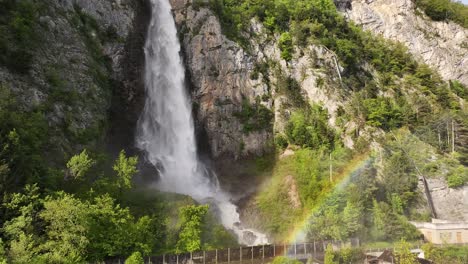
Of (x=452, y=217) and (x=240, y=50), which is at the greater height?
(x=240, y=50)

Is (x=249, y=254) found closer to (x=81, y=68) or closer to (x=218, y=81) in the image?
(x=81, y=68)

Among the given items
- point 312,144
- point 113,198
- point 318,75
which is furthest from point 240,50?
point 113,198

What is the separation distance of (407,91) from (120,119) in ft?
186

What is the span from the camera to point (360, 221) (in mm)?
47438

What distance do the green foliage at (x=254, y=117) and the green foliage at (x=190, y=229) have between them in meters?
26.6

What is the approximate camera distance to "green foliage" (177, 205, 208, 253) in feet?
119

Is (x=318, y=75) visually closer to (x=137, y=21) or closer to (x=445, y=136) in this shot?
(x=445, y=136)

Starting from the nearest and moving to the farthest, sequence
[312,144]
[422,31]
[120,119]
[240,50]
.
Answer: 1. [120,119]
2. [312,144]
3. [240,50]
4. [422,31]

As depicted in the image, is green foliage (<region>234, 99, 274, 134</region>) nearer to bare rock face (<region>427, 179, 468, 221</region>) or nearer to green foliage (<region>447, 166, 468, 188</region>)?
bare rock face (<region>427, 179, 468, 221</region>)

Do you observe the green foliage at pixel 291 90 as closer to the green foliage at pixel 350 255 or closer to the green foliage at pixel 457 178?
the green foliage at pixel 457 178

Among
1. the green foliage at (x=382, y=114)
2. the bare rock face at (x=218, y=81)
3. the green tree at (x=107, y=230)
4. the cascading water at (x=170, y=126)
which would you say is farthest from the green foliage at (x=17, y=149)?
the green foliage at (x=382, y=114)

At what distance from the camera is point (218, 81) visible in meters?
64.4

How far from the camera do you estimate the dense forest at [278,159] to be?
99.1 ft

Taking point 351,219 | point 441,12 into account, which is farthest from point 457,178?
point 441,12
